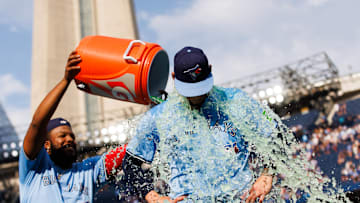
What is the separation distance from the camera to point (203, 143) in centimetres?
150

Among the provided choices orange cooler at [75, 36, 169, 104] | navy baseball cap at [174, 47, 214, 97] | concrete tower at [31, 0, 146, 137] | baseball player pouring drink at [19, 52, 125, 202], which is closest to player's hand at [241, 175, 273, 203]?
navy baseball cap at [174, 47, 214, 97]

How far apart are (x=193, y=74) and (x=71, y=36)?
24517 mm

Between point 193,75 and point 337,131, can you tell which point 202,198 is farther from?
point 337,131

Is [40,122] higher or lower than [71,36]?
lower

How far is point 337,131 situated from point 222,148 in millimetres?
11844

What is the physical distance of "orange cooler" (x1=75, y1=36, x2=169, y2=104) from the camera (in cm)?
202

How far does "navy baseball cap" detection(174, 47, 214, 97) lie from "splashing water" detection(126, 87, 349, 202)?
4.7 inches

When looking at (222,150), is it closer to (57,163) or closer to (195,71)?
(195,71)

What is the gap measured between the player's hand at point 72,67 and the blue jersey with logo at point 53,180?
48 centimetres

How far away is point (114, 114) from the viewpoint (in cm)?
1883

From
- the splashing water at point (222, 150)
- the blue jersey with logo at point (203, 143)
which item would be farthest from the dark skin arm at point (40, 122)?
the splashing water at point (222, 150)

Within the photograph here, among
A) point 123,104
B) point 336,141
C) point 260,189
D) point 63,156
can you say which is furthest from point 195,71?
point 123,104

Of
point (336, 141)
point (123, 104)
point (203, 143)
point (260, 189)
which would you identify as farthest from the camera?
point (123, 104)

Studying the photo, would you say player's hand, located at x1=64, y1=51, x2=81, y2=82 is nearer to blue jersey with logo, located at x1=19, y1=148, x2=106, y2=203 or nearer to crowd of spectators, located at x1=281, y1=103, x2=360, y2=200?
blue jersey with logo, located at x1=19, y1=148, x2=106, y2=203
